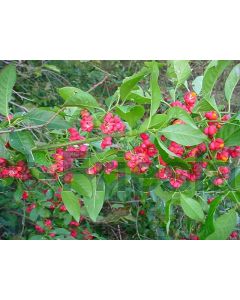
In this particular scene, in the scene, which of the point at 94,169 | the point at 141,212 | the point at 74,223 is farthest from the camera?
Answer: the point at 141,212

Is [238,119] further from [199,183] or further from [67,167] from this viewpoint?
[67,167]

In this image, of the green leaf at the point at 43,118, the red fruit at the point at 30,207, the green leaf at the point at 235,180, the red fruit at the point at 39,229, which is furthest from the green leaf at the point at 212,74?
the red fruit at the point at 39,229

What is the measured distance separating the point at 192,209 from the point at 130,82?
1.11 ft

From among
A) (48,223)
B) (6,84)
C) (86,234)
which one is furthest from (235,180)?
(86,234)

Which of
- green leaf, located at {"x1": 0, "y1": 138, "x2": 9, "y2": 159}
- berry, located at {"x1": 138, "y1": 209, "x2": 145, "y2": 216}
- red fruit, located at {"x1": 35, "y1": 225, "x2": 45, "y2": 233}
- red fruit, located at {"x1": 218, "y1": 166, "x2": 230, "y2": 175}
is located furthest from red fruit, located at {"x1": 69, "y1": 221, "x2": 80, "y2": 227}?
red fruit, located at {"x1": 218, "y1": 166, "x2": 230, "y2": 175}

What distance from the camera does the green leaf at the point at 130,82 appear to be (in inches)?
35.5

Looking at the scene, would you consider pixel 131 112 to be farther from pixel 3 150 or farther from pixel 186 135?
pixel 3 150

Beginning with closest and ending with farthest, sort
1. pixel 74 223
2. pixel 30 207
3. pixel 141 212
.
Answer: pixel 30 207, pixel 74 223, pixel 141 212

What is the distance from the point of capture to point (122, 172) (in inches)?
46.6

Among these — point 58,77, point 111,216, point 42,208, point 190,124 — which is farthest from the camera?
point 58,77

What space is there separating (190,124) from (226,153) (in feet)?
0.52

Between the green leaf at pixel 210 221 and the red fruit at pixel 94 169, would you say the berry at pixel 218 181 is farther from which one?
the red fruit at pixel 94 169

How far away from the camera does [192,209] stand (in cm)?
107

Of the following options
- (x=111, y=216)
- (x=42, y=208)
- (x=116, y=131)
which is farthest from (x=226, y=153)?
(x=111, y=216)
